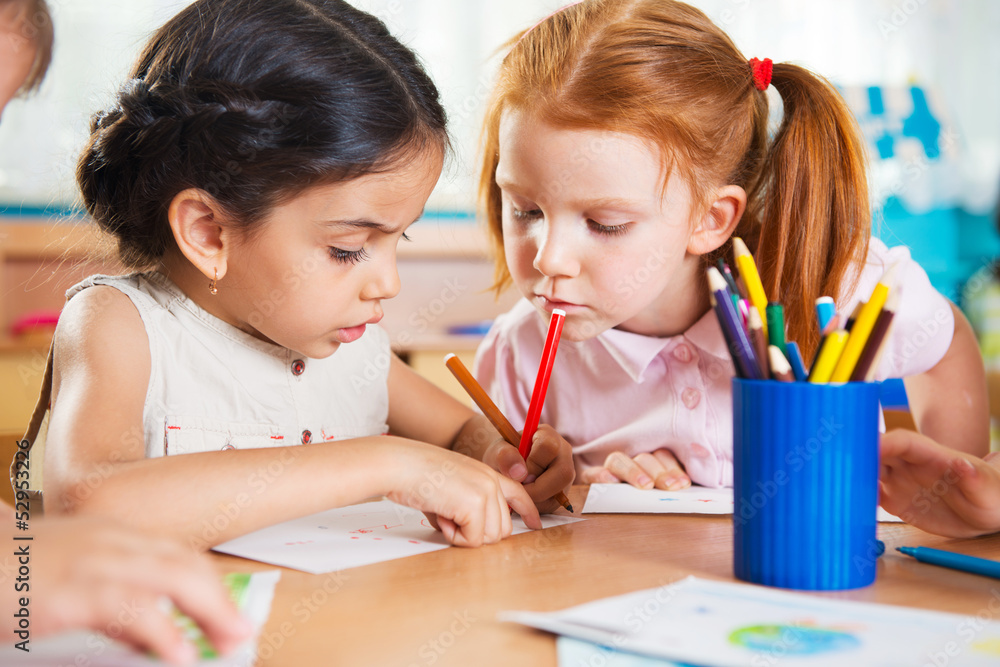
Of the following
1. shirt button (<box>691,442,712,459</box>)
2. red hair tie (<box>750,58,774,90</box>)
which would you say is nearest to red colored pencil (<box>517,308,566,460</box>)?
shirt button (<box>691,442,712,459</box>)

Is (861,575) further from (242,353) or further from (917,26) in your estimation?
(917,26)

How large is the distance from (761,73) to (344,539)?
0.67 metres

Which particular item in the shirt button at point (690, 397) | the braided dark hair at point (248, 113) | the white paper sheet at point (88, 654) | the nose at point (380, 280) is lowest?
the shirt button at point (690, 397)

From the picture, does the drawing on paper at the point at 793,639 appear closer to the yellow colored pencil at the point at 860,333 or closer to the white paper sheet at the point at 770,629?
the white paper sheet at the point at 770,629

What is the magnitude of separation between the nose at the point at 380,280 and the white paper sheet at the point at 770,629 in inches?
16.7

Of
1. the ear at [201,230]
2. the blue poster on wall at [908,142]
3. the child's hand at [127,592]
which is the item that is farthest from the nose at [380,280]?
the blue poster on wall at [908,142]

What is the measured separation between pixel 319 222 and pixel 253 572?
35 cm

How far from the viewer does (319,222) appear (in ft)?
2.63

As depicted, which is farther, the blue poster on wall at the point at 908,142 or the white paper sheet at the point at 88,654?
the blue poster on wall at the point at 908,142

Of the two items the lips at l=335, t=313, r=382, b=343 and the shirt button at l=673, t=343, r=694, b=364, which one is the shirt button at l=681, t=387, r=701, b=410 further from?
the lips at l=335, t=313, r=382, b=343

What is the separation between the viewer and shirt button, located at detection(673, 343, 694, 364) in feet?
3.37

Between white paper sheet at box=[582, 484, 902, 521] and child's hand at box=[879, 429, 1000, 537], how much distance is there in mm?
47

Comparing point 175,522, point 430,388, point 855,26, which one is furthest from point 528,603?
point 855,26

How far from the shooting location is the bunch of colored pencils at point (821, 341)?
0.53 m
